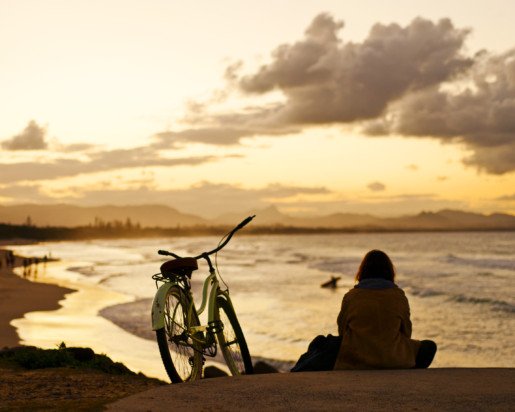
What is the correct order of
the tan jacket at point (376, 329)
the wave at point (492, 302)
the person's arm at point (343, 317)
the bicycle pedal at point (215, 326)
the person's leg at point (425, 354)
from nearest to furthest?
the tan jacket at point (376, 329) < the person's arm at point (343, 317) < the person's leg at point (425, 354) < the bicycle pedal at point (215, 326) < the wave at point (492, 302)

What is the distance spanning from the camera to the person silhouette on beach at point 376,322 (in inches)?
218

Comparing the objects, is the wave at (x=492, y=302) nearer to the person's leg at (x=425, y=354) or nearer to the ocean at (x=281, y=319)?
the ocean at (x=281, y=319)

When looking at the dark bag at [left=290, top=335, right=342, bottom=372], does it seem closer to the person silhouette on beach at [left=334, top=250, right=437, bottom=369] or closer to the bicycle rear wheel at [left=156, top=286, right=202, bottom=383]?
the person silhouette on beach at [left=334, top=250, right=437, bottom=369]

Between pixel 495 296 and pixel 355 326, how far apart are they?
2481 centimetres

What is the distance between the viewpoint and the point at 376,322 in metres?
5.54

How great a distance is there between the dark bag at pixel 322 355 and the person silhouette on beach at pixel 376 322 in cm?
17

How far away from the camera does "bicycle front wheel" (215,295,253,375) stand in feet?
21.2

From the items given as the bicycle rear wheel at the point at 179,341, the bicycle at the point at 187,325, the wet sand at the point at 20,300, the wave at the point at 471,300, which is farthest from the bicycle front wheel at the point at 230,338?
the wave at the point at 471,300

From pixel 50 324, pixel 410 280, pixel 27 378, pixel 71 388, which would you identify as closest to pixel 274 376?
pixel 71 388

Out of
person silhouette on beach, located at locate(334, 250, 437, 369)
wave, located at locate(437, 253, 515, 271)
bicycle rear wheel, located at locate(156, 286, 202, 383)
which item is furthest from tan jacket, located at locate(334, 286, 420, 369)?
wave, located at locate(437, 253, 515, 271)

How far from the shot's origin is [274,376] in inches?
215

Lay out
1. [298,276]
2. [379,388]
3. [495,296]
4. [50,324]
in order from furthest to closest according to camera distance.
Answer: [298,276] → [495,296] → [50,324] → [379,388]

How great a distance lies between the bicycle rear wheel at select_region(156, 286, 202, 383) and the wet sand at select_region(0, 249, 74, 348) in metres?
9.50

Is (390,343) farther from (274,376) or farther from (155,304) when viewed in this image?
(155,304)
